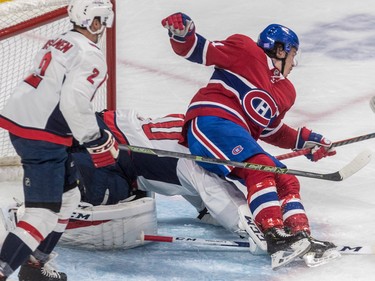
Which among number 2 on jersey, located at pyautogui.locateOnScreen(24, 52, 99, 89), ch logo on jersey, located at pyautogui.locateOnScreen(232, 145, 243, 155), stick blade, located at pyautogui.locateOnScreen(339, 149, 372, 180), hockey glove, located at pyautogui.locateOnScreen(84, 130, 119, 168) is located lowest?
stick blade, located at pyautogui.locateOnScreen(339, 149, 372, 180)

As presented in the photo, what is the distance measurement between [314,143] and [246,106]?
42cm

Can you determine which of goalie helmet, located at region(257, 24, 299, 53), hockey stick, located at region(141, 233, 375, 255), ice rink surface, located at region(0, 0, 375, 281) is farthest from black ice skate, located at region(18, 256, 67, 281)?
goalie helmet, located at region(257, 24, 299, 53)

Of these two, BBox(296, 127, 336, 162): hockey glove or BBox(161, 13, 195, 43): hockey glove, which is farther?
BBox(296, 127, 336, 162): hockey glove

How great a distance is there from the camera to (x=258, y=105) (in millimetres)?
3670

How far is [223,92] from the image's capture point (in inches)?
146

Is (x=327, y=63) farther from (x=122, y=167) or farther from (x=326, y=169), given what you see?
(x=122, y=167)

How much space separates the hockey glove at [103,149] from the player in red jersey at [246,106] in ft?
1.90

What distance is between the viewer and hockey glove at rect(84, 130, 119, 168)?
120 inches

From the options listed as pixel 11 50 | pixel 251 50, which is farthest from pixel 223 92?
pixel 11 50

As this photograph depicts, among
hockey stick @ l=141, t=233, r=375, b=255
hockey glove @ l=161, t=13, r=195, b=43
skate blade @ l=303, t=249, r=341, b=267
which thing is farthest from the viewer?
hockey glove @ l=161, t=13, r=195, b=43

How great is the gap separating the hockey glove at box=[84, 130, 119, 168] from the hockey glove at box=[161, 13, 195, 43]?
0.64 meters

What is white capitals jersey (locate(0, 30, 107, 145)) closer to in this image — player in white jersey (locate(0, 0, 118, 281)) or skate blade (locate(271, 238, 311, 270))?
player in white jersey (locate(0, 0, 118, 281))

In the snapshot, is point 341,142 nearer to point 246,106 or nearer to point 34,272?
point 246,106

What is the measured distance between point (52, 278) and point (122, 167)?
59 centimetres
